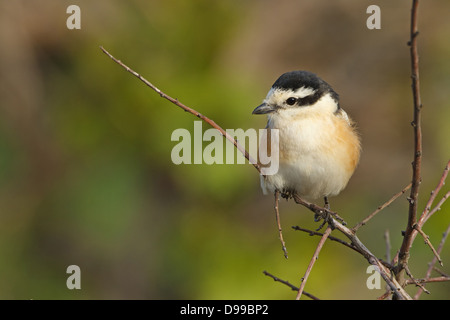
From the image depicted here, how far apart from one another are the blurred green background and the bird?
1.63 meters

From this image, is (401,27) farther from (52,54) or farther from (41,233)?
(41,233)

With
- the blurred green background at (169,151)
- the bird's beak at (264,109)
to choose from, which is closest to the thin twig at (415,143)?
the bird's beak at (264,109)

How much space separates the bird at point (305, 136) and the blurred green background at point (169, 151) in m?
1.63

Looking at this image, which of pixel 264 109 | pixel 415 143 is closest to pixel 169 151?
pixel 264 109

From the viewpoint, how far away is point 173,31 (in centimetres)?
525

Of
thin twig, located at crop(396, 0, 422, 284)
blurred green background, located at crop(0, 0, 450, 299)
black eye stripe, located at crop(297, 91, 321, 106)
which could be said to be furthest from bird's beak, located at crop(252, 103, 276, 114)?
blurred green background, located at crop(0, 0, 450, 299)

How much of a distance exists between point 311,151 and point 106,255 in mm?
3206

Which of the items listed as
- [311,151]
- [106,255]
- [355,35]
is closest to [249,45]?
[355,35]

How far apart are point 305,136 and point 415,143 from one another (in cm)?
135

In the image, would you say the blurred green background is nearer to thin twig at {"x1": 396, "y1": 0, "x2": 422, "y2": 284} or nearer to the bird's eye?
the bird's eye

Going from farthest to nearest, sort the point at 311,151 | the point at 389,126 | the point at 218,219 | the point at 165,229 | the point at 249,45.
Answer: the point at 389,126
the point at 249,45
the point at 165,229
the point at 218,219
the point at 311,151

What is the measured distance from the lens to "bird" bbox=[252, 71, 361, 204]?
11.1ft
